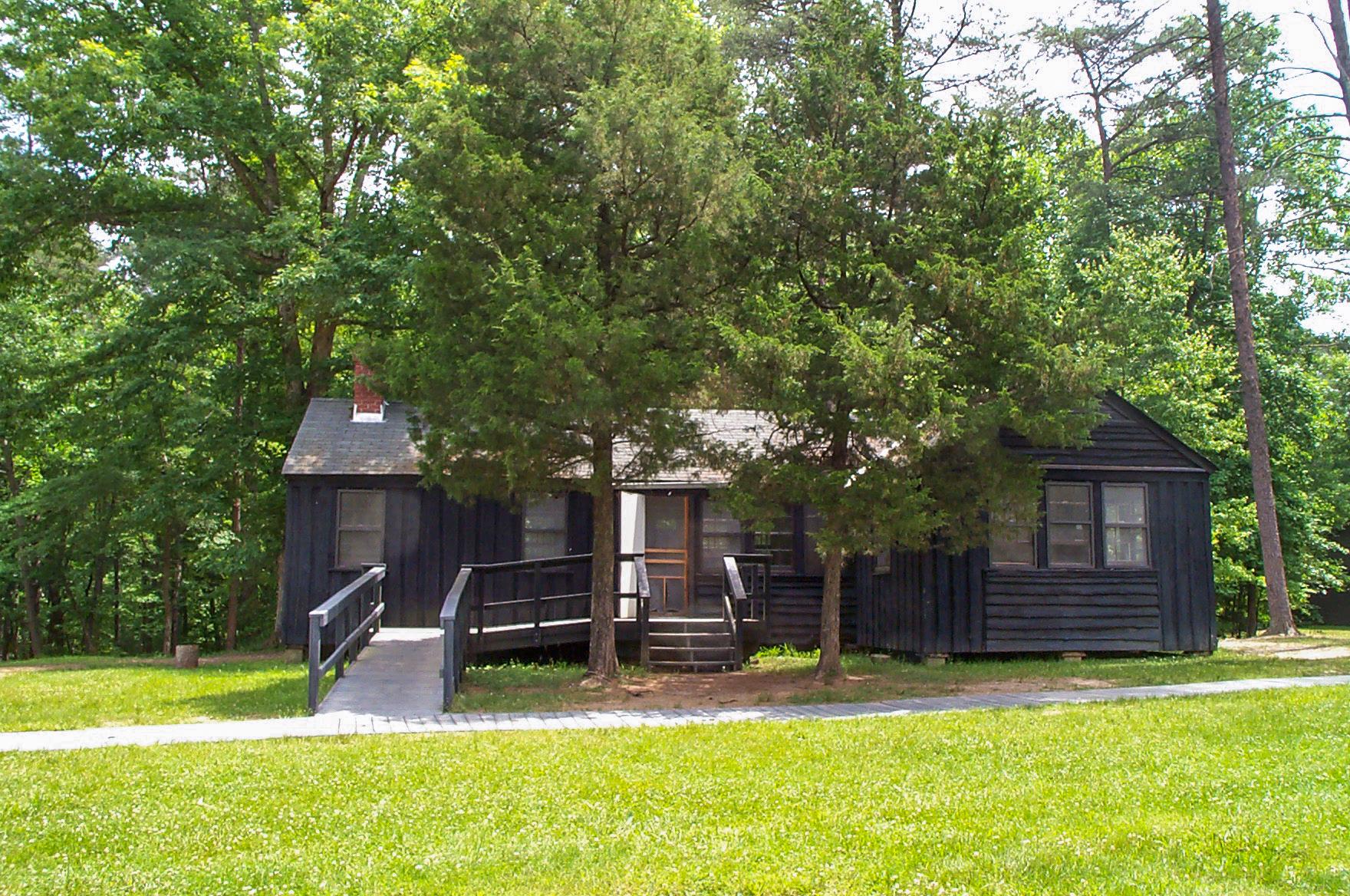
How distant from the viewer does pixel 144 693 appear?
13789mm

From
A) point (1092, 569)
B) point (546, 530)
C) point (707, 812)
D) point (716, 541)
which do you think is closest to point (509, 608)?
point (546, 530)

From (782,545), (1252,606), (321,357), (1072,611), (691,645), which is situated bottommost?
(691,645)

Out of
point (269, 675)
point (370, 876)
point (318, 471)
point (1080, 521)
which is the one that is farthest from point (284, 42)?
point (370, 876)

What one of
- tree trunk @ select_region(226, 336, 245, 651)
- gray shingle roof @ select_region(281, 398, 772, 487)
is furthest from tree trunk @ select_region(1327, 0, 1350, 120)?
tree trunk @ select_region(226, 336, 245, 651)

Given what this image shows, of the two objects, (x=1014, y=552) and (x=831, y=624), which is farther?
(x=1014, y=552)

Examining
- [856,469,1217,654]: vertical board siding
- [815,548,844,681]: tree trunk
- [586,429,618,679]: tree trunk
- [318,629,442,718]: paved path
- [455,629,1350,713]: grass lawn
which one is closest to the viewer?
[318,629,442,718]: paved path

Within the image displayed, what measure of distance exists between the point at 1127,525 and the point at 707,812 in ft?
41.6

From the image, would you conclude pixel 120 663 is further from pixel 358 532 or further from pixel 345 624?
pixel 345 624

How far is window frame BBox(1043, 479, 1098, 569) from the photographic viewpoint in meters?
17.5

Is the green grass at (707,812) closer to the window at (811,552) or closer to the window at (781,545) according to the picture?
the window at (811,552)

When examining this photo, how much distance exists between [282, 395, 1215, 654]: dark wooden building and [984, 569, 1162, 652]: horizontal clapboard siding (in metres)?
0.02

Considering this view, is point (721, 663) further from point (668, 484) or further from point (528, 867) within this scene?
point (528, 867)

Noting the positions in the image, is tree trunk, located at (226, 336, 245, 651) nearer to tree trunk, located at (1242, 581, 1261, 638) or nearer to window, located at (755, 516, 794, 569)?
window, located at (755, 516, 794, 569)

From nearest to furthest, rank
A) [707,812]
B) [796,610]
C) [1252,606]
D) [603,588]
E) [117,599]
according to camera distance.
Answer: [707,812]
[603,588]
[796,610]
[1252,606]
[117,599]
